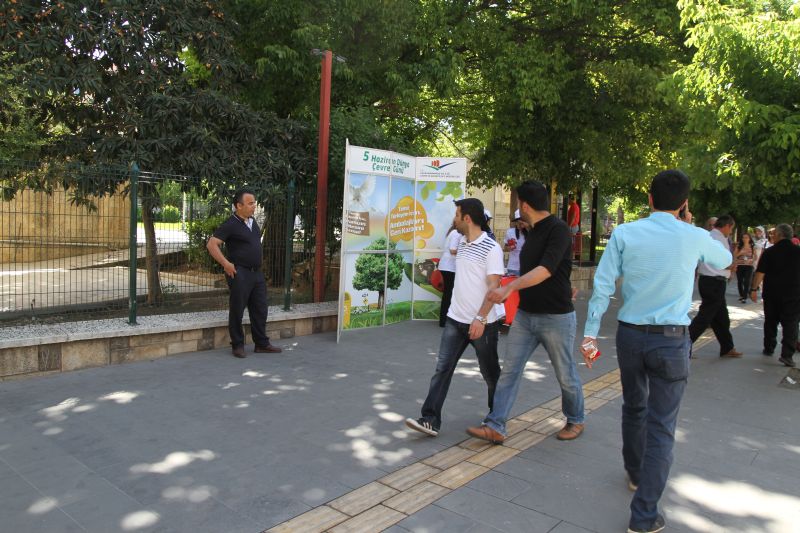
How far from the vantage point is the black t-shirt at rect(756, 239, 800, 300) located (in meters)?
7.32

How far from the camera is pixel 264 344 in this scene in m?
7.09

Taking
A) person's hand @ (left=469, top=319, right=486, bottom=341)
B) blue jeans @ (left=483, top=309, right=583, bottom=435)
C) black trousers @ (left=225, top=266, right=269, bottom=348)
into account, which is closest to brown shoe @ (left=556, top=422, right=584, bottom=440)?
blue jeans @ (left=483, top=309, right=583, bottom=435)

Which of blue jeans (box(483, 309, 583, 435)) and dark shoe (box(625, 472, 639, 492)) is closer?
dark shoe (box(625, 472, 639, 492))

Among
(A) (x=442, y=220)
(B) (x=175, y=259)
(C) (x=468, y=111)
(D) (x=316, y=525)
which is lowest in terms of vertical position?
(D) (x=316, y=525)

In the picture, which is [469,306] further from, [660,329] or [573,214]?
[573,214]

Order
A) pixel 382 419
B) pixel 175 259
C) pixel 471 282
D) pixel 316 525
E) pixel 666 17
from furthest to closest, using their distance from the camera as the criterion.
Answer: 1. pixel 666 17
2. pixel 175 259
3. pixel 382 419
4. pixel 471 282
5. pixel 316 525

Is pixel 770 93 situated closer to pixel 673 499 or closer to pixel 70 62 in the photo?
pixel 673 499

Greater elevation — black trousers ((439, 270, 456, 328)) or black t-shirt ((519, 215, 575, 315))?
black t-shirt ((519, 215, 575, 315))

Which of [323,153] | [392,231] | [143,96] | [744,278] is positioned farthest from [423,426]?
[744,278]

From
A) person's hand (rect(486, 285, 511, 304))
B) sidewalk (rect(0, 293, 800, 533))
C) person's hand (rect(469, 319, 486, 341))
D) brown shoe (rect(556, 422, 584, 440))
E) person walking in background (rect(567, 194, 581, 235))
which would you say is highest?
person walking in background (rect(567, 194, 581, 235))

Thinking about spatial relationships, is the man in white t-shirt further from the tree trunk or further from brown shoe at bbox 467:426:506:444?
the tree trunk

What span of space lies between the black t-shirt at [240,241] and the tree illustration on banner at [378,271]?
5.60 feet

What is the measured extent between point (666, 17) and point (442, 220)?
5.38m

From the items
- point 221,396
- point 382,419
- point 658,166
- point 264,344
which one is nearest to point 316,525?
point 382,419
